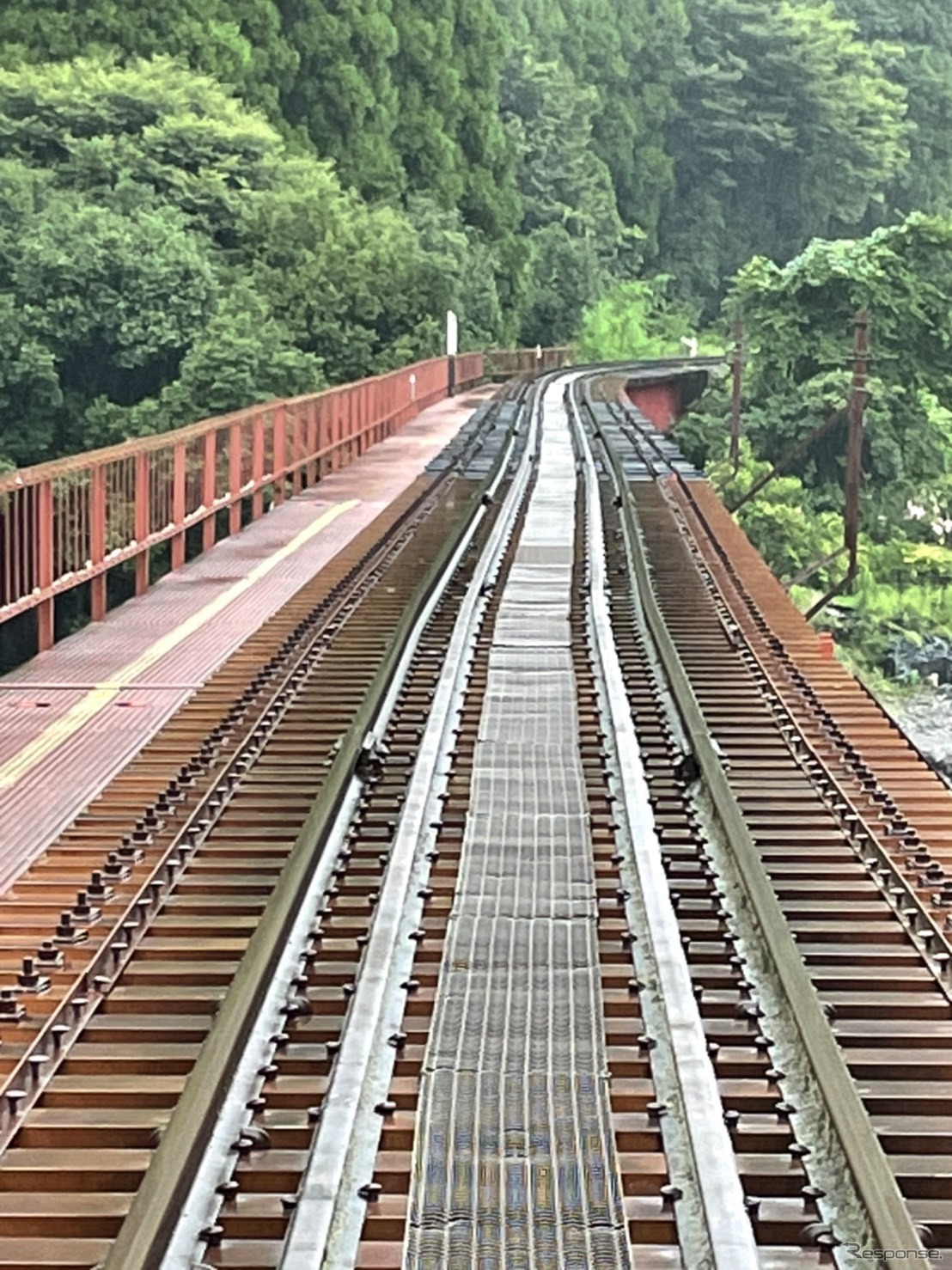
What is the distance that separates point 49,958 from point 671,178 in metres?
87.9

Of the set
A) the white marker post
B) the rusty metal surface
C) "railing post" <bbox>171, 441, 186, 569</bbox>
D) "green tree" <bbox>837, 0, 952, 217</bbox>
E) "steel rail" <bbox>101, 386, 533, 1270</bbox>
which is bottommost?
the rusty metal surface

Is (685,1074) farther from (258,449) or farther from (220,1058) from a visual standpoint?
(258,449)

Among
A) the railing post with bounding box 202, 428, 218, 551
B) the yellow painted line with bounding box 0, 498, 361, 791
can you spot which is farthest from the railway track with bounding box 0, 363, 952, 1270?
the railing post with bounding box 202, 428, 218, 551

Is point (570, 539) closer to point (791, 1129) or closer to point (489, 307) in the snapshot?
point (791, 1129)

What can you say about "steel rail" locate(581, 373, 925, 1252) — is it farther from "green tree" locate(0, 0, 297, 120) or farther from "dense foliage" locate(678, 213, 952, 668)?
"green tree" locate(0, 0, 297, 120)

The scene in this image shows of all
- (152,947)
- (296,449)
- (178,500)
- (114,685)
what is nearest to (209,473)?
(178,500)

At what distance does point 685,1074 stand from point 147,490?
31.6 feet

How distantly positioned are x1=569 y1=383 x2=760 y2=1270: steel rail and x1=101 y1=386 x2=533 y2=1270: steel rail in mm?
1053

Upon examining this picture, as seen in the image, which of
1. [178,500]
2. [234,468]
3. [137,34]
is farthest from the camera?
[137,34]

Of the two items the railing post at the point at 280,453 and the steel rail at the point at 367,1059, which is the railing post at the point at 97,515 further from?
the railing post at the point at 280,453

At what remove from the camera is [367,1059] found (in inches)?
193

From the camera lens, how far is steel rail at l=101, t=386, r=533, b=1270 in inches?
152

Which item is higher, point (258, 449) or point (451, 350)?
A: point (451, 350)

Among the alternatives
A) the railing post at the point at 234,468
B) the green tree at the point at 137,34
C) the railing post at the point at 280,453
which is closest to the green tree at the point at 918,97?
the green tree at the point at 137,34
